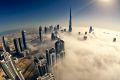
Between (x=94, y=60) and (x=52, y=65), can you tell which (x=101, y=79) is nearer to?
(x=94, y=60)

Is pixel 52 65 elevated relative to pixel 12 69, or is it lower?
lower

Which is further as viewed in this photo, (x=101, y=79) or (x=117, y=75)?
(x=117, y=75)

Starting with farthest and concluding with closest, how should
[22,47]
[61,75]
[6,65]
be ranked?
[22,47], [61,75], [6,65]

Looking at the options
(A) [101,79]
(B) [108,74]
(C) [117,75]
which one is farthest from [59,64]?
(C) [117,75]

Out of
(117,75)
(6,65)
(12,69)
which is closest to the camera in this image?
(6,65)

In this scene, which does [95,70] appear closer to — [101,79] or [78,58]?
[101,79]

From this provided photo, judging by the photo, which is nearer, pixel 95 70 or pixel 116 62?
pixel 95 70

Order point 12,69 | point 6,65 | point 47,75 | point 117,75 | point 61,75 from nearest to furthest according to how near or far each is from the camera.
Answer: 1. point 6,65
2. point 12,69
3. point 47,75
4. point 61,75
5. point 117,75

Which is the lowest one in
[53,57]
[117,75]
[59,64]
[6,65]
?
[117,75]

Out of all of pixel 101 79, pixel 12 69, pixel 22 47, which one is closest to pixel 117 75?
pixel 101 79
